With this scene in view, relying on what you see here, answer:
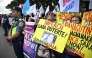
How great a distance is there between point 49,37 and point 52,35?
7 centimetres

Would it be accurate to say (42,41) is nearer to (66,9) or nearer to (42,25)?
(42,25)

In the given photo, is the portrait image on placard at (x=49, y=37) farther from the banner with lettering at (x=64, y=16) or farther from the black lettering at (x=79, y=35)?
the banner with lettering at (x=64, y=16)

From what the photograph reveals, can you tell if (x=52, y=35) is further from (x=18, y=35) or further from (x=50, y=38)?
(x=18, y=35)

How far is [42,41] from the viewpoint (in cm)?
394

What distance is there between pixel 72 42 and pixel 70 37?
10 cm

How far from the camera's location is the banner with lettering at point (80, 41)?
3.51m

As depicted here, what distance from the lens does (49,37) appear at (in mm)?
3900

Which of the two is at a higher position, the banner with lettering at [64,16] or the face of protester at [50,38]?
the banner with lettering at [64,16]

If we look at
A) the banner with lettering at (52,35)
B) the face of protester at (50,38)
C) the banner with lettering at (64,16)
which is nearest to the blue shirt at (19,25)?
the banner with lettering at (52,35)

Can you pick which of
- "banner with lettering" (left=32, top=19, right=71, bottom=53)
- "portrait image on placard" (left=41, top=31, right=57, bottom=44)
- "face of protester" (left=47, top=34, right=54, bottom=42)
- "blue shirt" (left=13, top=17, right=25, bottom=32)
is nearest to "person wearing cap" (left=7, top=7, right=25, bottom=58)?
"blue shirt" (left=13, top=17, right=25, bottom=32)

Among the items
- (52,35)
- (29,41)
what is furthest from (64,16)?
(52,35)

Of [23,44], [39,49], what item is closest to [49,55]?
[39,49]

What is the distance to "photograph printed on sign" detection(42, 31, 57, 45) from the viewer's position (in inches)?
151

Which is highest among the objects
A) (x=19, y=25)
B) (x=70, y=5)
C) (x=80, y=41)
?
(x=70, y=5)
